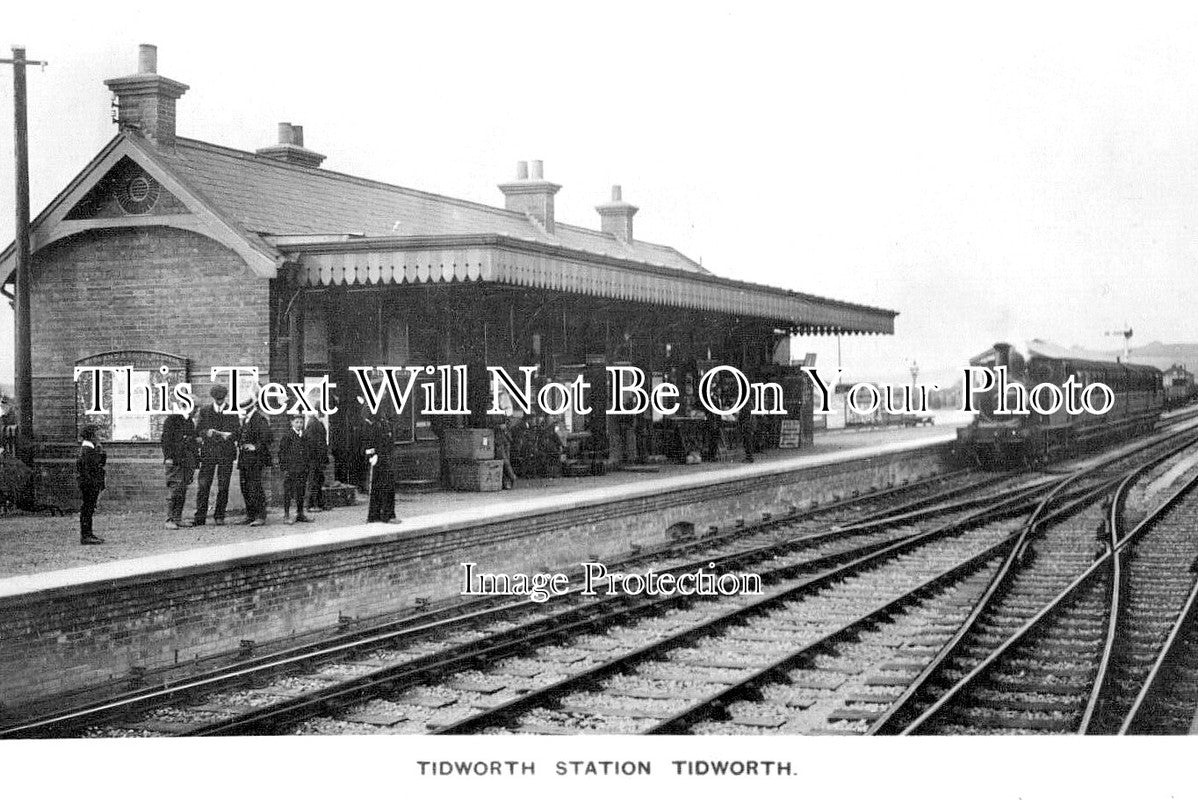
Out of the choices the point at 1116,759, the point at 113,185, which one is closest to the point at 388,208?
the point at 113,185

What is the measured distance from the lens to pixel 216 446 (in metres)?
9.74

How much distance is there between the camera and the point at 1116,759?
5.56 meters

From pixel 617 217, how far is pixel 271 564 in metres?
15.6

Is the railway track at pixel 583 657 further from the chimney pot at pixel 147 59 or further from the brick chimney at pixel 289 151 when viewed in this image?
the brick chimney at pixel 289 151

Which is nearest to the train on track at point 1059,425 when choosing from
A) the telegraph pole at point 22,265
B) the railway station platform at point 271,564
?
the railway station platform at point 271,564

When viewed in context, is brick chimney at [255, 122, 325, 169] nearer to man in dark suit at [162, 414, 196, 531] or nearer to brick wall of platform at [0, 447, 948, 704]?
man in dark suit at [162, 414, 196, 531]

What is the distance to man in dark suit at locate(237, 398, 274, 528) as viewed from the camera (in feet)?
32.1

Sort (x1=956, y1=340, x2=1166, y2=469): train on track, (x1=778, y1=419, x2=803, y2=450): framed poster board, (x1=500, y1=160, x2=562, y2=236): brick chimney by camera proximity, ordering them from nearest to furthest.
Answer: (x1=956, y1=340, x2=1166, y2=469): train on track < (x1=500, y1=160, x2=562, y2=236): brick chimney < (x1=778, y1=419, x2=803, y2=450): framed poster board

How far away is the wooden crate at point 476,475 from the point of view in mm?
12695

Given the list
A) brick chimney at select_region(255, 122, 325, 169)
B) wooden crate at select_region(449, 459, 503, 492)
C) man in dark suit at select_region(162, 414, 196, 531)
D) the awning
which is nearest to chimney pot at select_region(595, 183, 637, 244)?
the awning

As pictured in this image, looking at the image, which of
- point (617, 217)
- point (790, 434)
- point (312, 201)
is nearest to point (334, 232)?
point (312, 201)

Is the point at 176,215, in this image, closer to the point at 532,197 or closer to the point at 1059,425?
the point at 532,197

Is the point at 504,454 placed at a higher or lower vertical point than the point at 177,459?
lower

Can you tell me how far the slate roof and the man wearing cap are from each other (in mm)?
1913
